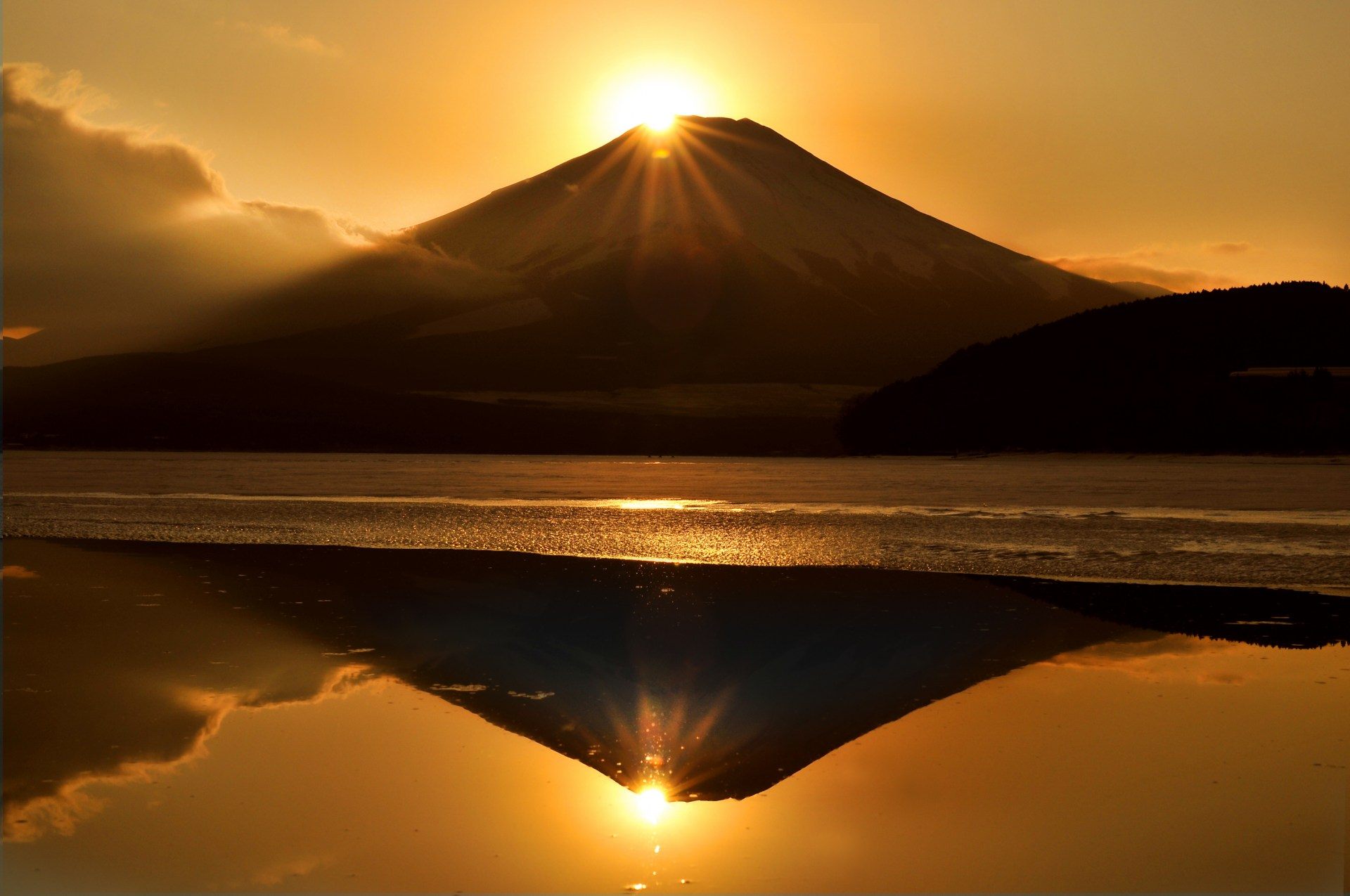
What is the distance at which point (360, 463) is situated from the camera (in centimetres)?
7850

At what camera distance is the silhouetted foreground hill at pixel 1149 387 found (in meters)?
103

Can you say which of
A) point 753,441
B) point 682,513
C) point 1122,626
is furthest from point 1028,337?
point 1122,626

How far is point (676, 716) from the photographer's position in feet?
35.4

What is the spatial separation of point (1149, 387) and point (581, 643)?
357 ft

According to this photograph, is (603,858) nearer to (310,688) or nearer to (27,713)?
(310,688)

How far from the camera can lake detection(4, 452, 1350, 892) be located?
24.3 feet

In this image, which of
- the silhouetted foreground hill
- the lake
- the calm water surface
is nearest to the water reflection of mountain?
the lake

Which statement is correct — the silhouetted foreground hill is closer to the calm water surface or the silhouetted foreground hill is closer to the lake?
the calm water surface

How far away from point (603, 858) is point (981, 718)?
4198mm

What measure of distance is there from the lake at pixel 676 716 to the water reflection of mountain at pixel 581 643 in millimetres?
65

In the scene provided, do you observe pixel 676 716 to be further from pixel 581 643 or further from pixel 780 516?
pixel 780 516

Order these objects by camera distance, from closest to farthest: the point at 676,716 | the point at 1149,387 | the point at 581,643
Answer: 1. the point at 676,716
2. the point at 581,643
3. the point at 1149,387

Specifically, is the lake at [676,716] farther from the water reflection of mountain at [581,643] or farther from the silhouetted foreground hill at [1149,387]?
the silhouetted foreground hill at [1149,387]

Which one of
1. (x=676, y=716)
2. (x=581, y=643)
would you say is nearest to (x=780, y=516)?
(x=581, y=643)
